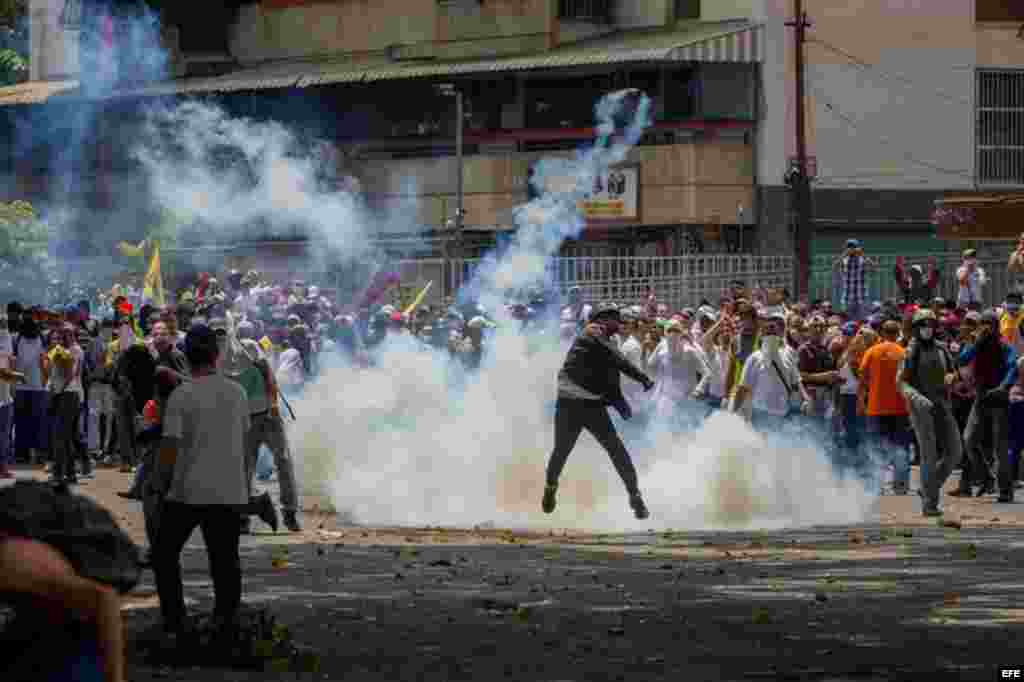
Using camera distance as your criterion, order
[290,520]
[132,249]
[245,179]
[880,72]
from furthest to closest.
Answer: [880,72] < [245,179] < [132,249] < [290,520]

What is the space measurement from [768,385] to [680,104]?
85.5ft

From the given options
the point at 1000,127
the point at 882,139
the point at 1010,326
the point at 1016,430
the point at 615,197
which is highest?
the point at 1000,127

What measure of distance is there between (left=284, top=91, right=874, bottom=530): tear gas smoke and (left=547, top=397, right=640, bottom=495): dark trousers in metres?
0.61

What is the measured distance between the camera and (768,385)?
22.9m

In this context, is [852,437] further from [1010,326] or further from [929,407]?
[929,407]

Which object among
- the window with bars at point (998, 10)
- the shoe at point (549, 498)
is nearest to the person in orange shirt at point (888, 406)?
the shoe at point (549, 498)

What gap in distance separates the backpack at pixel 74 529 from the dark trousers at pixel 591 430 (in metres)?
14.4

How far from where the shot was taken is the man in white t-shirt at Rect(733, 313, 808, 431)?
74.9 feet

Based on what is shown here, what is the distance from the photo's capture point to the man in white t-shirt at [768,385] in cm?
2284

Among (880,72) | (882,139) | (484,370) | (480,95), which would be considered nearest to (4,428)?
(484,370)

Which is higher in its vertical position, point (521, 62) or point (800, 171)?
point (521, 62)

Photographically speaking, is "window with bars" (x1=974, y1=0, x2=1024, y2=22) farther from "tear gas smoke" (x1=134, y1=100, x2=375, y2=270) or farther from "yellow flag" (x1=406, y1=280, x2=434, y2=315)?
"yellow flag" (x1=406, y1=280, x2=434, y2=315)

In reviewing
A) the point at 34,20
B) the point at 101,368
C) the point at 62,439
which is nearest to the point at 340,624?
the point at 62,439

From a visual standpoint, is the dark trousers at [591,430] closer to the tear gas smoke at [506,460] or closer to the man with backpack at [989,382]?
the tear gas smoke at [506,460]
